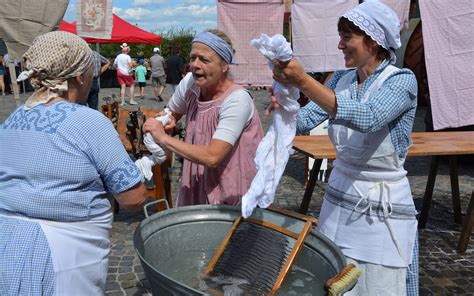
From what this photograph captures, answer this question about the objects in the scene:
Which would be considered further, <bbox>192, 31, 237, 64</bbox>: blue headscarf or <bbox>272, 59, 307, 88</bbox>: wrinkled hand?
<bbox>192, 31, 237, 64</bbox>: blue headscarf

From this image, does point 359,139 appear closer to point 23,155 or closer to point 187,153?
point 187,153

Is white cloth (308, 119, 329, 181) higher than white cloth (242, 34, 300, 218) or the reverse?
the reverse

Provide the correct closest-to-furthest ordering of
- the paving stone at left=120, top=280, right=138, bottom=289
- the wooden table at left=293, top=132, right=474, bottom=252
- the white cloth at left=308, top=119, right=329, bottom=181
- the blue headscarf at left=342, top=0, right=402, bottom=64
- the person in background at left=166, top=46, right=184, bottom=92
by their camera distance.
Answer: the blue headscarf at left=342, top=0, right=402, bottom=64, the paving stone at left=120, top=280, right=138, bottom=289, the wooden table at left=293, top=132, right=474, bottom=252, the white cloth at left=308, top=119, right=329, bottom=181, the person in background at left=166, top=46, right=184, bottom=92

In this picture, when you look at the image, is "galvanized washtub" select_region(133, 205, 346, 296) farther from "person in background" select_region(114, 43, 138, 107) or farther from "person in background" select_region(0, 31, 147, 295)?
"person in background" select_region(114, 43, 138, 107)

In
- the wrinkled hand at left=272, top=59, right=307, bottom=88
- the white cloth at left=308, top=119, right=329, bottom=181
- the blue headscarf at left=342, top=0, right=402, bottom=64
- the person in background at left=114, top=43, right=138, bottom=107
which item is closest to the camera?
the wrinkled hand at left=272, top=59, right=307, bottom=88

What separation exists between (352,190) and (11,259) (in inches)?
53.6

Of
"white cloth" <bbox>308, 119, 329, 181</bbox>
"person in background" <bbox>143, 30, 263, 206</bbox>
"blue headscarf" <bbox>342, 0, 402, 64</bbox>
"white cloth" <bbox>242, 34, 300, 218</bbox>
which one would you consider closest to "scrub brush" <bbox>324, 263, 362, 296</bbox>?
"white cloth" <bbox>242, 34, 300, 218</bbox>

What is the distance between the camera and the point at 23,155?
5.30 feet

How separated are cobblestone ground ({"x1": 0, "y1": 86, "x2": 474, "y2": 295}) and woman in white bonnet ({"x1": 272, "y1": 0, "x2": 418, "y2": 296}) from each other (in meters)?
1.77

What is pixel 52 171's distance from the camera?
1.61 meters

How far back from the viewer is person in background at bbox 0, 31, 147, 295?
1.61 meters

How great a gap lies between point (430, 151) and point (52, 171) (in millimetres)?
3292

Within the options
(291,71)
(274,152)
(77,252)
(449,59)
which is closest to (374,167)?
(274,152)

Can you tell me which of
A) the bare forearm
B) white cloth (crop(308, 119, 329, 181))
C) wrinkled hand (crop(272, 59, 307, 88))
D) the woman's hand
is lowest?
white cloth (crop(308, 119, 329, 181))
